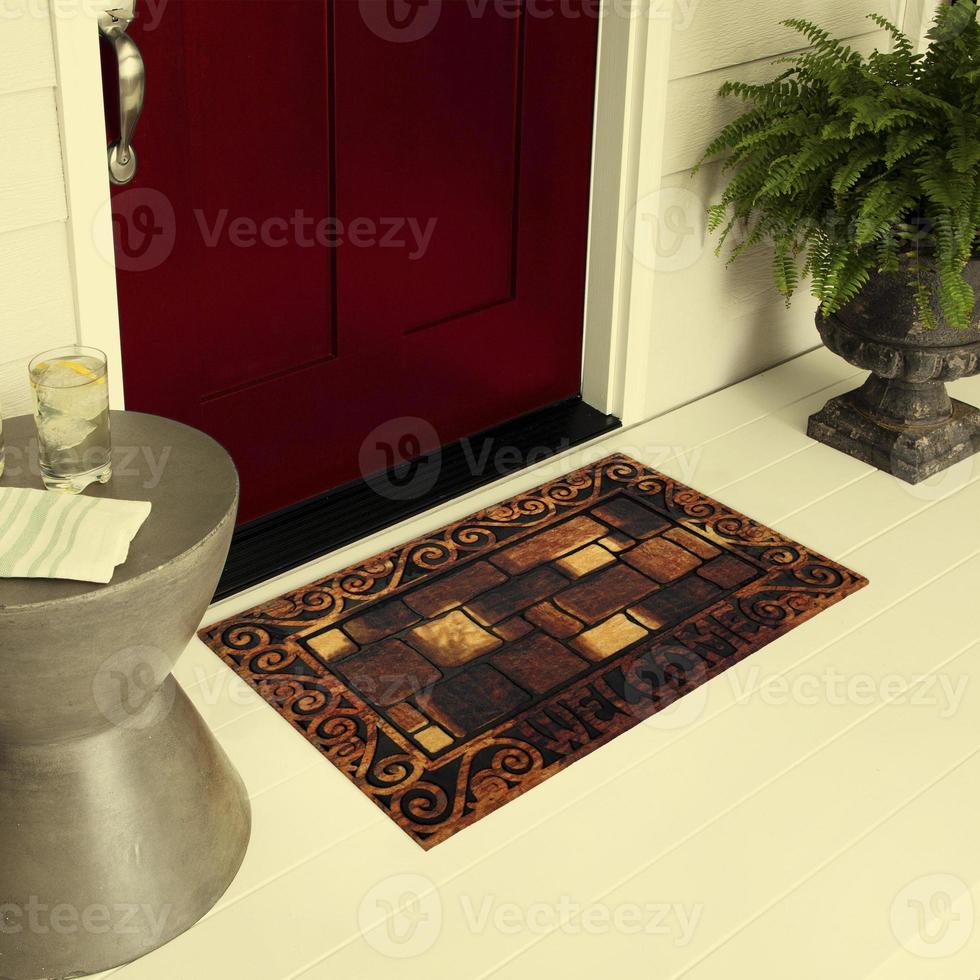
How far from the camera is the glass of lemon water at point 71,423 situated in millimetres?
1729

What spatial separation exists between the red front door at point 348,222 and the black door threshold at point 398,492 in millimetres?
39

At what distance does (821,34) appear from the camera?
8.80 feet

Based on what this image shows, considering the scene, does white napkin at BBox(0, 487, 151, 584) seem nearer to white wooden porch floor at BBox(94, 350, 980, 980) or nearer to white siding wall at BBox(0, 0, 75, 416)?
white siding wall at BBox(0, 0, 75, 416)

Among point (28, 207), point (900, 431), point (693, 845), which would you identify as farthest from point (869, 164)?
point (28, 207)

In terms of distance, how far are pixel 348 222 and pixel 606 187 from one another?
1.96 ft

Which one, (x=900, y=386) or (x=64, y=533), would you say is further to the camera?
(x=900, y=386)

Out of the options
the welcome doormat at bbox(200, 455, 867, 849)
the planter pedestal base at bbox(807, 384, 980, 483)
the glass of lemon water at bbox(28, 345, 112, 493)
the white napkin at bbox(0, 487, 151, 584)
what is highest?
the glass of lemon water at bbox(28, 345, 112, 493)

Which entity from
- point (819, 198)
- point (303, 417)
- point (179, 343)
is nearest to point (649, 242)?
→ point (819, 198)

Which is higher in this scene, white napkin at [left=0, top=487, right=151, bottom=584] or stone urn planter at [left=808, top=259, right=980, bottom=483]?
white napkin at [left=0, top=487, right=151, bottom=584]

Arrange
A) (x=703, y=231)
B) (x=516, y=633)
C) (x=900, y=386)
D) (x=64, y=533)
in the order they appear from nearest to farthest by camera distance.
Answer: (x=64, y=533) < (x=516, y=633) < (x=900, y=386) < (x=703, y=231)

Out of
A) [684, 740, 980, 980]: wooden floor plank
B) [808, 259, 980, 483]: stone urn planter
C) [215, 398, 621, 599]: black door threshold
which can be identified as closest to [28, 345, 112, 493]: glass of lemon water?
[215, 398, 621, 599]: black door threshold

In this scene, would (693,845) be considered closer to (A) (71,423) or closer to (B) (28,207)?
(A) (71,423)

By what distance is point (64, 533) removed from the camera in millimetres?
1605

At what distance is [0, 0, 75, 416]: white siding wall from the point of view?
186 cm
